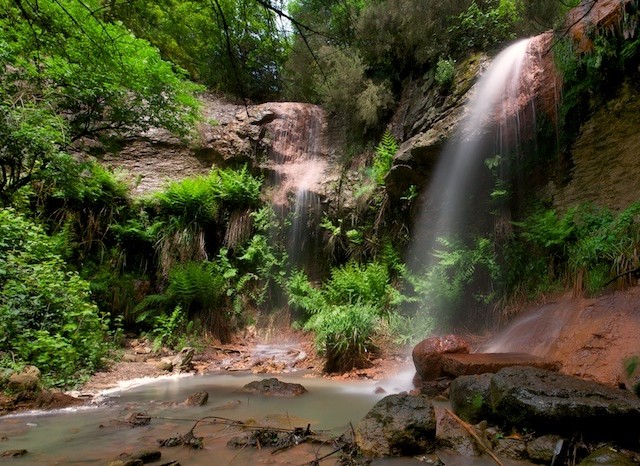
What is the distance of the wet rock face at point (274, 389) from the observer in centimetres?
425

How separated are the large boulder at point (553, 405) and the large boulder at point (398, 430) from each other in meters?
0.54

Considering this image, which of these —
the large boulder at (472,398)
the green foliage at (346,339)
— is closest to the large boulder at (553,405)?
the large boulder at (472,398)

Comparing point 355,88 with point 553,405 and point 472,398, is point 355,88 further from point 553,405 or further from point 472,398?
point 553,405

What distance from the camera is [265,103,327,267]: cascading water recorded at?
30.5ft

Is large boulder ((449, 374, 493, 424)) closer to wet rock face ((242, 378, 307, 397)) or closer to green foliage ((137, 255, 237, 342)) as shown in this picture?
wet rock face ((242, 378, 307, 397))

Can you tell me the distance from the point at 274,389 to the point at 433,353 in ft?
6.28

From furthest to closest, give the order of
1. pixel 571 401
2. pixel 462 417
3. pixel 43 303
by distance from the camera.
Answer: pixel 43 303 < pixel 462 417 < pixel 571 401

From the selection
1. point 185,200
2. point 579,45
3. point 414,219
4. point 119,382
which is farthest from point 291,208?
point 579,45

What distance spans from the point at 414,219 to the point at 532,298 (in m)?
2.84

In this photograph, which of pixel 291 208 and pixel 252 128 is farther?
pixel 252 128

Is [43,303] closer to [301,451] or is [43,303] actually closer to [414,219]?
[301,451]

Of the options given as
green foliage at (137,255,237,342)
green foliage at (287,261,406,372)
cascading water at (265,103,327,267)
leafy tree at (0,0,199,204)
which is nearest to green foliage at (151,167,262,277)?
green foliage at (137,255,237,342)

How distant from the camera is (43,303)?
15.2ft

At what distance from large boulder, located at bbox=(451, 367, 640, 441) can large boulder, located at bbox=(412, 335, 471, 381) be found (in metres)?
1.21
